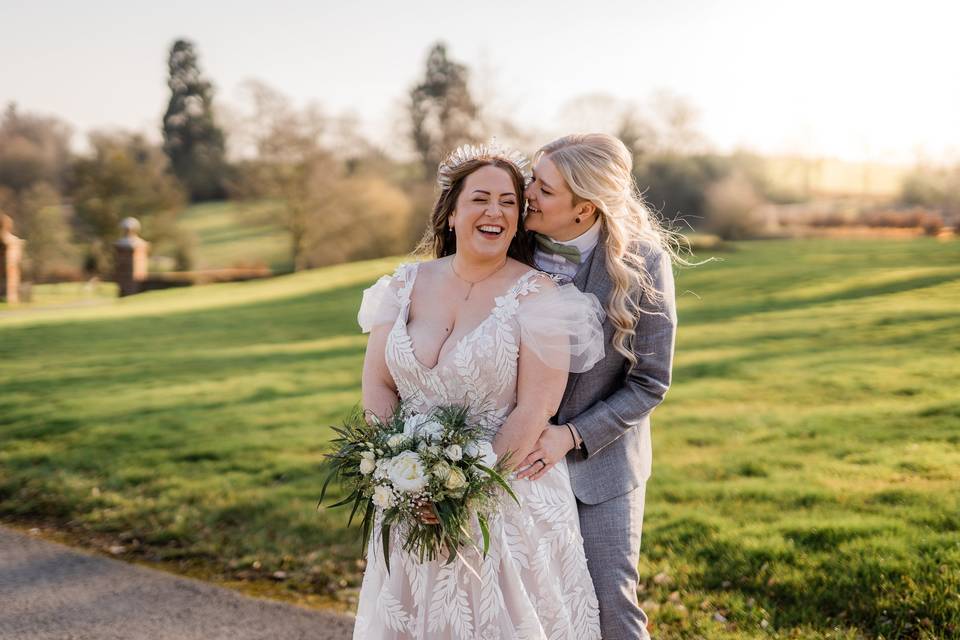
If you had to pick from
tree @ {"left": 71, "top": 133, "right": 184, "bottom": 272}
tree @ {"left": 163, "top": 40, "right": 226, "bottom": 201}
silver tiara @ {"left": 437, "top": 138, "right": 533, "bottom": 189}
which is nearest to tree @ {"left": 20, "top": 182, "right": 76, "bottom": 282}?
tree @ {"left": 71, "top": 133, "right": 184, "bottom": 272}

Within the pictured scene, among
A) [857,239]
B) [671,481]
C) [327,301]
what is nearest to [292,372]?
[671,481]

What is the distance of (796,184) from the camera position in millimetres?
40969

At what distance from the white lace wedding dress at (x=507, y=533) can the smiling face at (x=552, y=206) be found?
0.24 metres

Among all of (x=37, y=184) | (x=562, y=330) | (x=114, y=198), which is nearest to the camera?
(x=562, y=330)

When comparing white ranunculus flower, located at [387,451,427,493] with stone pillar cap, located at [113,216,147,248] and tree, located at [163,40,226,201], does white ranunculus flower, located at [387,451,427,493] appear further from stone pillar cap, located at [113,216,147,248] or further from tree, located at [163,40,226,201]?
tree, located at [163,40,226,201]

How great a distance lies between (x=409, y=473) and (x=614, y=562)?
100cm

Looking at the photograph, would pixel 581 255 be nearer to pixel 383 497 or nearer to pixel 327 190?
pixel 383 497

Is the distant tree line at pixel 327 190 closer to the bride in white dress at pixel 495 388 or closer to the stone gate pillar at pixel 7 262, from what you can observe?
the stone gate pillar at pixel 7 262

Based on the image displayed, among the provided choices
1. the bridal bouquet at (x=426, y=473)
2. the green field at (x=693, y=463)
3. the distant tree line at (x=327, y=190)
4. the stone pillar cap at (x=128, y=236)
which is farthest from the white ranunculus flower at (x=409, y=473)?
the distant tree line at (x=327, y=190)

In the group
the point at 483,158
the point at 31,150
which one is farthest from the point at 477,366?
the point at 31,150

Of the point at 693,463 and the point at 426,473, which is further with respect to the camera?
the point at 693,463

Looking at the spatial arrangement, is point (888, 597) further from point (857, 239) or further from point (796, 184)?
point (796, 184)

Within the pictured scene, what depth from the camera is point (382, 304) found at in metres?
3.21

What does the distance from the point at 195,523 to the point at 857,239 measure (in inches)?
1142
